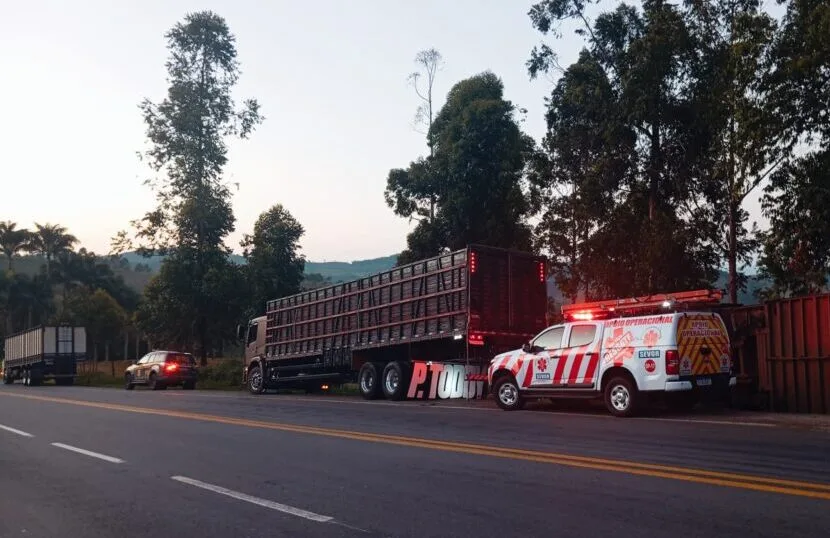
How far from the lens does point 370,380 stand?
23.0 meters

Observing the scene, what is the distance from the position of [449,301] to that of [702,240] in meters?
9.10

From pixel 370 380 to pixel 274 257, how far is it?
30076 mm

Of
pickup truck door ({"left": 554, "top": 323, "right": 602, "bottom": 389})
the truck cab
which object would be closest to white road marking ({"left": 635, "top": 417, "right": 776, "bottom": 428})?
pickup truck door ({"left": 554, "top": 323, "right": 602, "bottom": 389})

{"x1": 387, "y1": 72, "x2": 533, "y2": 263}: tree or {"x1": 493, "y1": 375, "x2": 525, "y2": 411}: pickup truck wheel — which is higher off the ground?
{"x1": 387, "y1": 72, "x2": 533, "y2": 263}: tree

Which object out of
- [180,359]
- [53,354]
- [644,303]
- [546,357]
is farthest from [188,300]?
[644,303]

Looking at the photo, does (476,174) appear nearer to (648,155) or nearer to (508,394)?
(648,155)

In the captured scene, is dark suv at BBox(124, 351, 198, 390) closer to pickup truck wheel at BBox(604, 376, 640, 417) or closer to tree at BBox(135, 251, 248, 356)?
tree at BBox(135, 251, 248, 356)

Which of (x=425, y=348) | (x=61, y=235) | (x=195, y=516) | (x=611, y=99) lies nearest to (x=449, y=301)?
(x=425, y=348)

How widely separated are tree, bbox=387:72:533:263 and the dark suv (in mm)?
11853

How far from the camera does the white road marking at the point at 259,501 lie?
6.35 metres

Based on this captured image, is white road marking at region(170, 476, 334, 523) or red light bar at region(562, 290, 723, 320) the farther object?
red light bar at region(562, 290, 723, 320)

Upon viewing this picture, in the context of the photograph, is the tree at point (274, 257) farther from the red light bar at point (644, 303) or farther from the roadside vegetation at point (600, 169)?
the red light bar at point (644, 303)

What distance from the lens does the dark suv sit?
1344 inches

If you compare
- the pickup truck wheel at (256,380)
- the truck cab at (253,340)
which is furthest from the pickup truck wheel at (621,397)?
the truck cab at (253,340)
